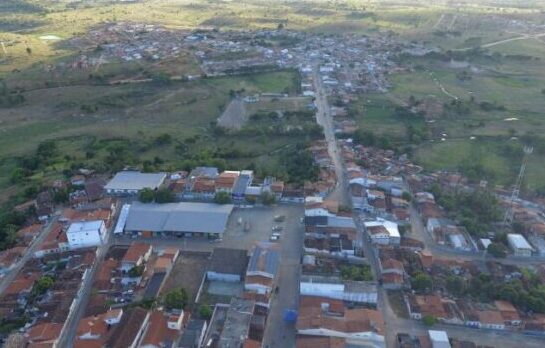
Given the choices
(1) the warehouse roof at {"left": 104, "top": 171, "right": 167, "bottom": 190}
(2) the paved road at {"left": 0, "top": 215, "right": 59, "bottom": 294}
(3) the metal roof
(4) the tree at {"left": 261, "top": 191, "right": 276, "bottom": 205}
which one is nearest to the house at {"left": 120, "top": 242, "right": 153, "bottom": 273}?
(2) the paved road at {"left": 0, "top": 215, "right": 59, "bottom": 294}

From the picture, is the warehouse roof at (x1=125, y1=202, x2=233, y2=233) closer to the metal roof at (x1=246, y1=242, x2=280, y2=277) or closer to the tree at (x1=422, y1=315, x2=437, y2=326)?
the metal roof at (x1=246, y1=242, x2=280, y2=277)

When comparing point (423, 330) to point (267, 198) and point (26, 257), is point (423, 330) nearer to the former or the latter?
point (267, 198)

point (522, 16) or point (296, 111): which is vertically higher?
point (522, 16)

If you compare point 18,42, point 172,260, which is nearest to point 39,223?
point 172,260

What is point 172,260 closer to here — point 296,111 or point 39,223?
point 39,223

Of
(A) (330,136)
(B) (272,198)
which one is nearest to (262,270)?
(B) (272,198)

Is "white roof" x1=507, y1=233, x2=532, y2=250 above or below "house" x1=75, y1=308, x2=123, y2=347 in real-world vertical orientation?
above

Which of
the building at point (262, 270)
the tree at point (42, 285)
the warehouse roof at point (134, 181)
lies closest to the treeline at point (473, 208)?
the building at point (262, 270)
